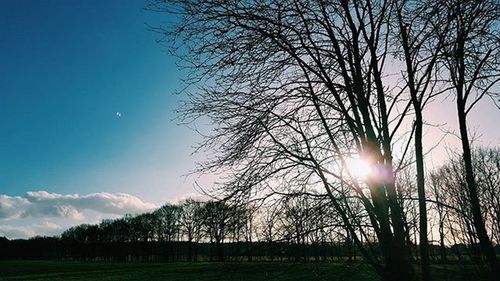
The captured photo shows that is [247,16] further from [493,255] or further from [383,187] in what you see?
[493,255]

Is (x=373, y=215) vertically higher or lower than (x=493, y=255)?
higher

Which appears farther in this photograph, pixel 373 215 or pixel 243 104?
pixel 243 104

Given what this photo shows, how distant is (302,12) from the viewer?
A: 4914 mm

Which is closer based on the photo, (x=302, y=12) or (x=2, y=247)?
(x=302, y=12)

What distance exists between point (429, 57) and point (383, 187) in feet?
5.50

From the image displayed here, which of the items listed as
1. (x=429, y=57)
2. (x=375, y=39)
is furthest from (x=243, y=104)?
(x=429, y=57)

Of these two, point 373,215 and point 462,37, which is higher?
point 462,37

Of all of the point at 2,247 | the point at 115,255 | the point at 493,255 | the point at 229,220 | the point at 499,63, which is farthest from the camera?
the point at 2,247

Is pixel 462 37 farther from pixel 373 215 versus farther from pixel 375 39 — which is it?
pixel 373 215

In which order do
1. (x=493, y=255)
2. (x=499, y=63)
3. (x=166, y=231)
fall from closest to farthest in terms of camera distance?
(x=493, y=255), (x=499, y=63), (x=166, y=231)

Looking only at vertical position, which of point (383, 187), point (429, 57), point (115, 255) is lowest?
point (115, 255)

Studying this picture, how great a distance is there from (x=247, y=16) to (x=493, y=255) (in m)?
3.97

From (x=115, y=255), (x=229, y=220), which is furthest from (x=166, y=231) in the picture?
(x=229, y=220)

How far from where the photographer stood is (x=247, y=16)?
15.8ft
